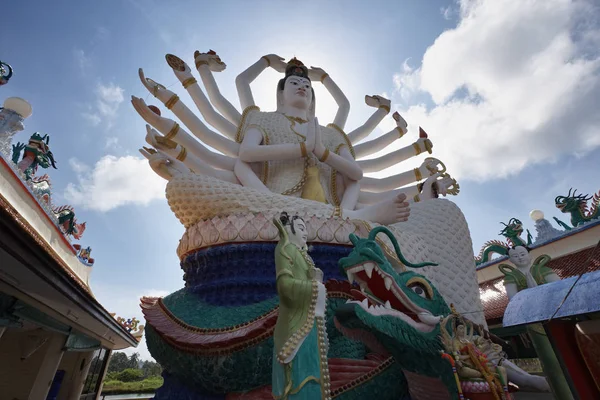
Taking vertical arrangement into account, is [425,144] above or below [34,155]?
above

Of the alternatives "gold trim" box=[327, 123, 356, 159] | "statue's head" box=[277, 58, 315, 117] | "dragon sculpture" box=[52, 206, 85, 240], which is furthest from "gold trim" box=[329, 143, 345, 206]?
"dragon sculpture" box=[52, 206, 85, 240]

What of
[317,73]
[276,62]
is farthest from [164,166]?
[317,73]

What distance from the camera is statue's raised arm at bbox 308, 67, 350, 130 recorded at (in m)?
6.91

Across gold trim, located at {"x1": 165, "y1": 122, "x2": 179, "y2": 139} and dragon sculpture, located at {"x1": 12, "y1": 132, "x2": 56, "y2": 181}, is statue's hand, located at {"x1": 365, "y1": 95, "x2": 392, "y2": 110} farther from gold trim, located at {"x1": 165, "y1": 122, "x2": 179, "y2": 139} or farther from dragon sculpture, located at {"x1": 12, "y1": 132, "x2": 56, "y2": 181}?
dragon sculpture, located at {"x1": 12, "y1": 132, "x2": 56, "y2": 181}

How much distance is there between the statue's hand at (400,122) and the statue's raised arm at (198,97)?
3.20m

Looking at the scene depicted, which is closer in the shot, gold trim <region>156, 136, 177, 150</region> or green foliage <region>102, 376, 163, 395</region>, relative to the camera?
gold trim <region>156, 136, 177, 150</region>

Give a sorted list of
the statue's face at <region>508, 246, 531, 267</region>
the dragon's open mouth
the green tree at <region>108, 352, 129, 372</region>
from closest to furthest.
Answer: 1. the dragon's open mouth
2. the statue's face at <region>508, 246, 531, 267</region>
3. the green tree at <region>108, 352, 129, 372</region>

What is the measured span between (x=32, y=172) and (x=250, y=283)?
4181 millimetres

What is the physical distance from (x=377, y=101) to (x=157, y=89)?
4118 mm

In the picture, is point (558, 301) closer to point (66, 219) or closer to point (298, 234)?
point (298, 234)

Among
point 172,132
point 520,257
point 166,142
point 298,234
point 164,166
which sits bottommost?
point 298,234

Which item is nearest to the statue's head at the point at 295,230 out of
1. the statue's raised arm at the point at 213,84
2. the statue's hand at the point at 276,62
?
the statue's raised arm at the point at 213,84

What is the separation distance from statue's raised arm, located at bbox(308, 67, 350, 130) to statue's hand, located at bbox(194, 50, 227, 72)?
1773mm

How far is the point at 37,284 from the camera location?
11.6 feet
